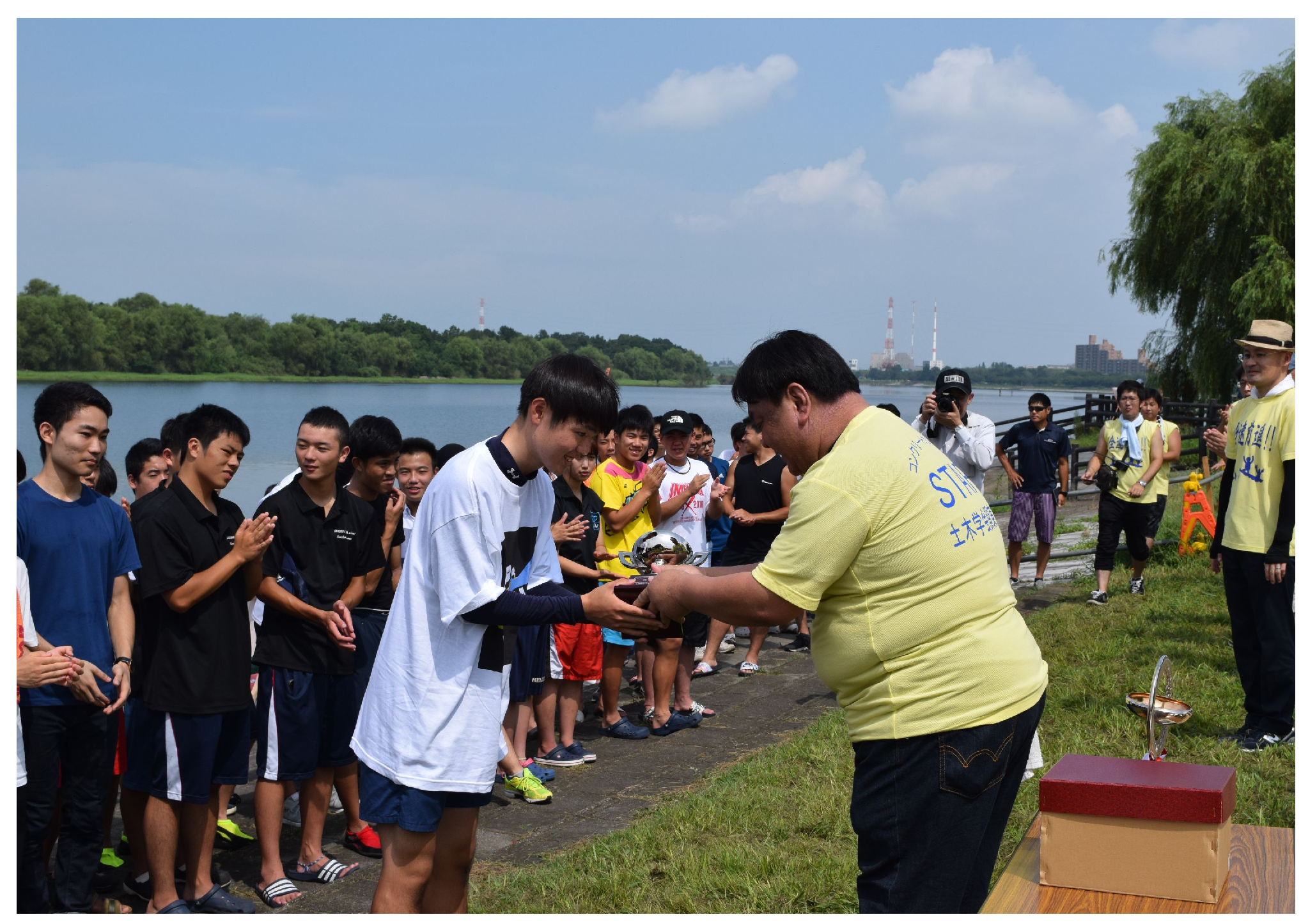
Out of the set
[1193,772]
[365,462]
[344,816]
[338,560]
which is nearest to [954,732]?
[1193,772]

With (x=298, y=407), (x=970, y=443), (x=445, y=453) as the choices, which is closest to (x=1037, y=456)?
(x=970, y=443)

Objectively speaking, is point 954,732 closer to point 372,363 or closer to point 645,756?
point 645,756

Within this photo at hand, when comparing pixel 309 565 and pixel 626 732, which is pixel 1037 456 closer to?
pixel 626 732

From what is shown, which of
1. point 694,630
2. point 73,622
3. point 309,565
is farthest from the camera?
point 694,630

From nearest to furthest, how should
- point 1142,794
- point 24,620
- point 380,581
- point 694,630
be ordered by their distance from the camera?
point 1142,794 < point 24,620 < point 380,581 < point 694,630

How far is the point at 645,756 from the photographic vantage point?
6.38 metres

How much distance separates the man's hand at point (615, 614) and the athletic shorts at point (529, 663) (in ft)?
8.62

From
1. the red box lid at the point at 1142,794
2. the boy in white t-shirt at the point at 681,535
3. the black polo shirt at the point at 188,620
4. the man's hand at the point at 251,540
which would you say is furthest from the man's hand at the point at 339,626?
the red box lid at the point at 1142,794

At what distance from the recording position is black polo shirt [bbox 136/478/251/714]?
4.18 metres

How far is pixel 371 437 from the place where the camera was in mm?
5246

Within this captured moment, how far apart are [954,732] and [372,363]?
29681 mm

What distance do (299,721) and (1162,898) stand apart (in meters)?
3.40

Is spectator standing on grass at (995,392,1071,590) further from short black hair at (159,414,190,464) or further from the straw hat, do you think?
short black hair at (159,414,190,464)

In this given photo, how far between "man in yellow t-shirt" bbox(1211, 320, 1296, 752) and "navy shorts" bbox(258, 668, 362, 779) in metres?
→ 4.71
